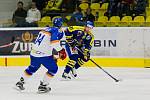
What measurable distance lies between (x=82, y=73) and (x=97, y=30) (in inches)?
53.5

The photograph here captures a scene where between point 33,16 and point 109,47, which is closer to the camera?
point 109,47

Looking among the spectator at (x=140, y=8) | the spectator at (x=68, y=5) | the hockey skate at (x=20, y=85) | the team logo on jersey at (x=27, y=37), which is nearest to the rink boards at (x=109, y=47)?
the team logo on jersey at (x=27, y=37)

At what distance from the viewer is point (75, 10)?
11.9 meters

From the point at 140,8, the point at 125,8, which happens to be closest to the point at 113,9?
the point at 125,8

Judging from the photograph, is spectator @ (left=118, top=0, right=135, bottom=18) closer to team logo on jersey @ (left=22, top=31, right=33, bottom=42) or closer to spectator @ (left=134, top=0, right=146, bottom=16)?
spectator @ (left=134, top=0, right=146, bottom=16)

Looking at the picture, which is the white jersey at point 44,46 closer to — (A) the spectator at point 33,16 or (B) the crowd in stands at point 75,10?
(B) the crowd in stands at point 75,10

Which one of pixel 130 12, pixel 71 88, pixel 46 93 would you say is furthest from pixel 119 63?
pixel 46 93

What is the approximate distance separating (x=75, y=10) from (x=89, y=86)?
443cm

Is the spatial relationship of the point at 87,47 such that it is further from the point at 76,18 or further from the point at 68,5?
the point at 68,5

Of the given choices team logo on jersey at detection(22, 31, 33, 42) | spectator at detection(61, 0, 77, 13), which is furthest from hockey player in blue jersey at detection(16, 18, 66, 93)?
spectator at detection(61, 0, 77, 13)

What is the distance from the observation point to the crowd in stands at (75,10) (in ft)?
36.2

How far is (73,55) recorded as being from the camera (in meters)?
8.38

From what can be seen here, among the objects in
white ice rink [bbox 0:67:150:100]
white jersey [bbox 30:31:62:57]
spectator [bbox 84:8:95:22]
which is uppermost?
spectator [bbox 84:8:95:22]

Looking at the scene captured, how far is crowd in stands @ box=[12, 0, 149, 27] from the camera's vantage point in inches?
434
